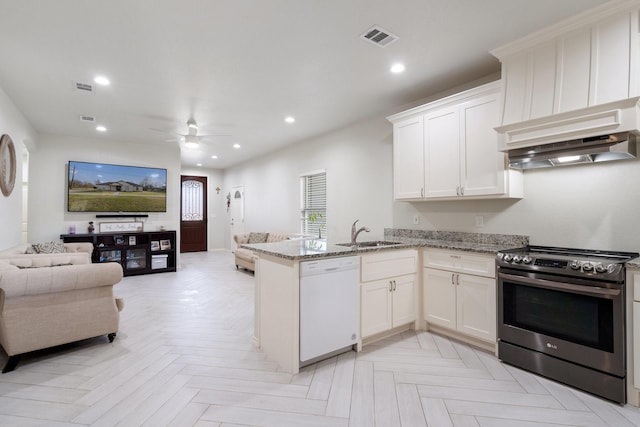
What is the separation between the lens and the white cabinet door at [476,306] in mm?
2697

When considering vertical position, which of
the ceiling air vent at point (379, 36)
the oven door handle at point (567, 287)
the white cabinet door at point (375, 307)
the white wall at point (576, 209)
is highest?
the ceiling air vent at point (379, 36)

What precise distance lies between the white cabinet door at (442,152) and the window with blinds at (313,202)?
2423 millimetres

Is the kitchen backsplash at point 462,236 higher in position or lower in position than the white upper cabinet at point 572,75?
lower

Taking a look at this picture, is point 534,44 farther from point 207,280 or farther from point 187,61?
point 207,280

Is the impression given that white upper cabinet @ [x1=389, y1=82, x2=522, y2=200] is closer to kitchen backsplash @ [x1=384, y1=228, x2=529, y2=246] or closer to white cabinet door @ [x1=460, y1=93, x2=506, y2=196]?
white cabinet door @ [x1=460, y1=93, x2=506, y2=196]

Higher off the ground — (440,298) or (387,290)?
(387,290)

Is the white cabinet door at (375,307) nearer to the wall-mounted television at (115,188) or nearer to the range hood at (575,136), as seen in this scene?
the range hood at (575,136)

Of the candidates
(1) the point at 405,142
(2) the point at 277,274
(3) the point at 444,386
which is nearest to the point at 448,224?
(1) the point at 405,142

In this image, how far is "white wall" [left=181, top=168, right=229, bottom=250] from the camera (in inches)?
384

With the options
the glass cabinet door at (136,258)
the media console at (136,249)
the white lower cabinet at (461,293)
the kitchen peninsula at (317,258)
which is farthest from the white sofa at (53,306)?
the glass cabinet door at (136,258)

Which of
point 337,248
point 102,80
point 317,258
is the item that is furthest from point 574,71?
point 102,80

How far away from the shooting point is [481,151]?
295 centimetres

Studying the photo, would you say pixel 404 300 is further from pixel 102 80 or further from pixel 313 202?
pixel 102 80

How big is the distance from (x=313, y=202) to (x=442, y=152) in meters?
3.09
